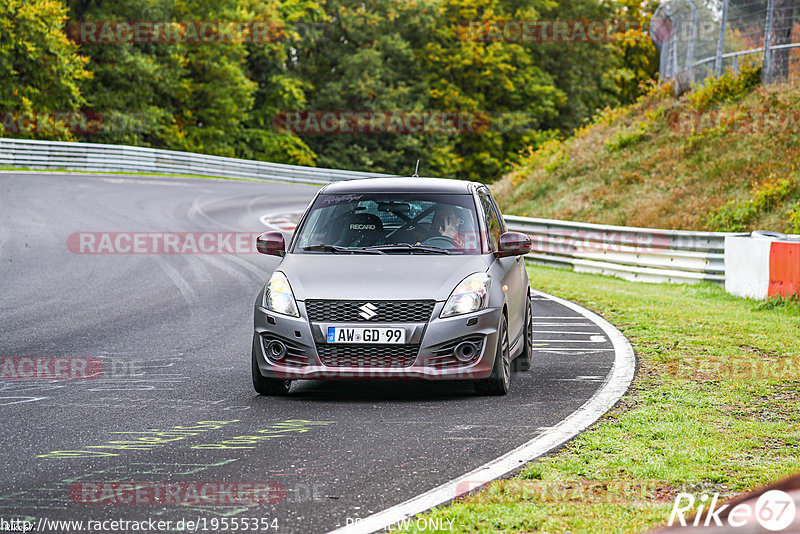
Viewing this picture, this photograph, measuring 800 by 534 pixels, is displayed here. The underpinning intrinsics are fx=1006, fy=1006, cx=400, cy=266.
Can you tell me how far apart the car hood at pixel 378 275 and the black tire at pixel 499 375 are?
0.56 m

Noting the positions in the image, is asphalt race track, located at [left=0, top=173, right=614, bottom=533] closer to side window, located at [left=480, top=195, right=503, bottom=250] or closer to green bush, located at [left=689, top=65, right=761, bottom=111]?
side window, located at [left=480, top=195, right=503, bottom=250]

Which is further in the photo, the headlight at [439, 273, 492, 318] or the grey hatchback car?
the headlight at [439, 273, 492, 318]

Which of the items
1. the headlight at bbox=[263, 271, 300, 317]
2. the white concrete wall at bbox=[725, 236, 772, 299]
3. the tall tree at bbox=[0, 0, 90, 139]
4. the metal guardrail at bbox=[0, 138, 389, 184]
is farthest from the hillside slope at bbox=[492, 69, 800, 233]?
the tall tree at bbox=[0, 0, 90, 139]

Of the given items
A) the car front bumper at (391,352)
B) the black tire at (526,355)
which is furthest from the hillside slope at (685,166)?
the car front bumper at (391,352)

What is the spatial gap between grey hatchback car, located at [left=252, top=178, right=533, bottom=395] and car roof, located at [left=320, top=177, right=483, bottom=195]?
23 centimetres

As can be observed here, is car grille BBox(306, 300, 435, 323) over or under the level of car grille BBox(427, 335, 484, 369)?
over

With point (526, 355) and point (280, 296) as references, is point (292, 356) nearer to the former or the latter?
point (280, 296)

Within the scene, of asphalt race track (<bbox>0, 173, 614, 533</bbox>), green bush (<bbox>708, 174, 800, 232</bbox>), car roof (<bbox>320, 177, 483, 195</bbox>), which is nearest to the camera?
asphalt race track (<bbox>0, 173, 614, 533</bbox>)

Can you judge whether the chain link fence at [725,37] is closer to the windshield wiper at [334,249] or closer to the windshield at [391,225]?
the windshield at [391,225]

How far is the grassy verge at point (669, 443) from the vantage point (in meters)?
4.69

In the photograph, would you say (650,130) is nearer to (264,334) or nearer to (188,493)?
(264,334)

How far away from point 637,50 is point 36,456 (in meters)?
68.5

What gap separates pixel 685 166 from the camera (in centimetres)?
2567

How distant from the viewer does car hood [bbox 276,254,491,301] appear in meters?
7.48
